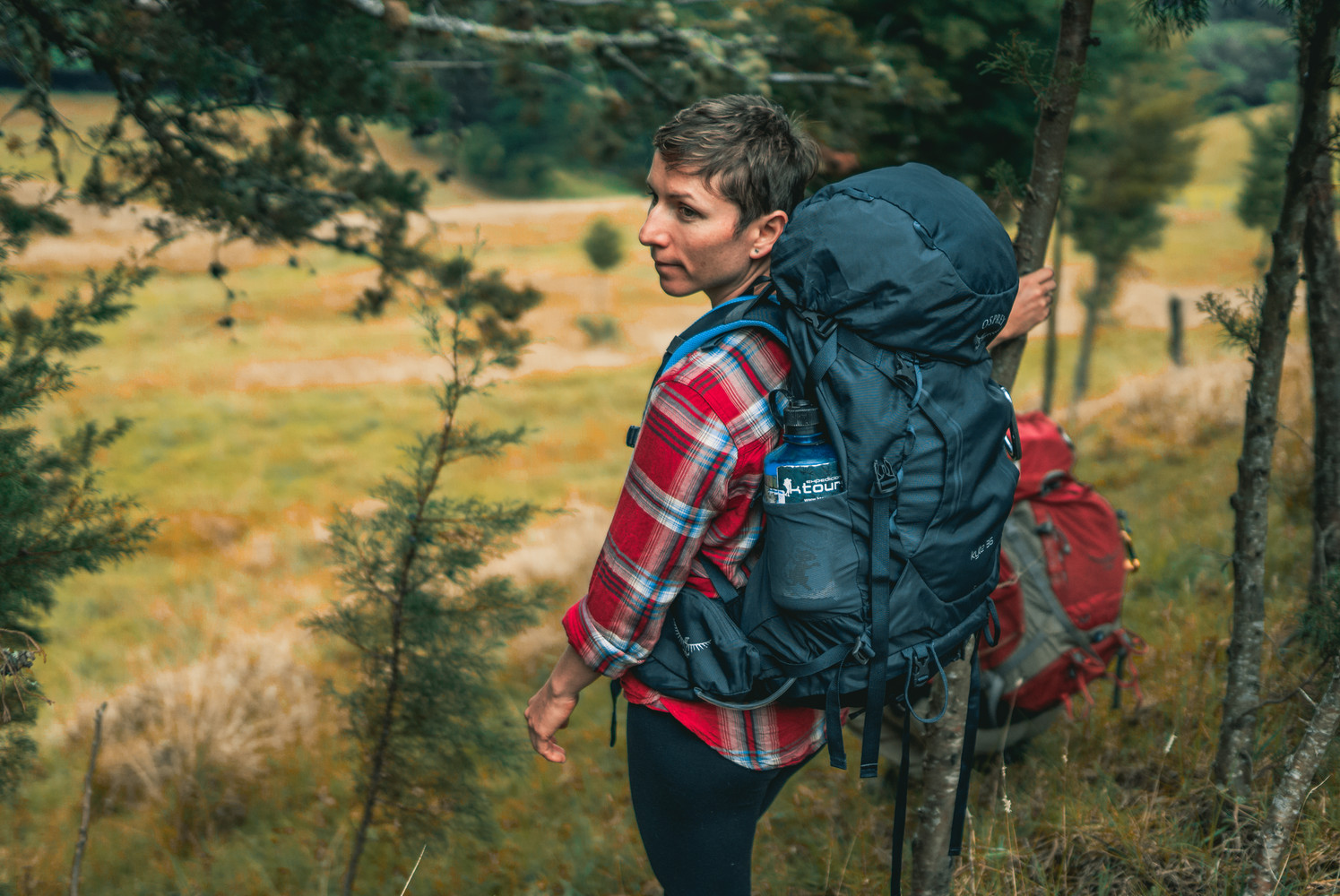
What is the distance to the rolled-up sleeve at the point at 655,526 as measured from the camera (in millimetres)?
1478

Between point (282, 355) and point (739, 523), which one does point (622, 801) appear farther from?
point (282, 355)

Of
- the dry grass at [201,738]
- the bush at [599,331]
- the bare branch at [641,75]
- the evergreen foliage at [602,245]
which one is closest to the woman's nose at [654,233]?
the bare branch at [641,75]

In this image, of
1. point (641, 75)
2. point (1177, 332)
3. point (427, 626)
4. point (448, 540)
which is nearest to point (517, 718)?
point (427, 626)

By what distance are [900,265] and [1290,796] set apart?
1400mm

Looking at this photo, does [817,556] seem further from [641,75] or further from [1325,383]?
[641,75]

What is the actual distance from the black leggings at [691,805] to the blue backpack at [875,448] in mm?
171

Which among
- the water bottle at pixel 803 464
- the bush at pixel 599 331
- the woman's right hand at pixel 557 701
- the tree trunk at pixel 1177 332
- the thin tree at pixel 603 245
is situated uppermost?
the water bottle at pixel 803 464

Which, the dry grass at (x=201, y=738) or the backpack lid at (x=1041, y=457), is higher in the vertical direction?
the backpack lid at (x=1041, y=457)

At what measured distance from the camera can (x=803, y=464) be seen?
1.46 m

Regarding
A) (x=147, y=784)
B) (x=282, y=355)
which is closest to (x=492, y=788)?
(x=147, y=784)

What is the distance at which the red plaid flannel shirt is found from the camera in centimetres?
148

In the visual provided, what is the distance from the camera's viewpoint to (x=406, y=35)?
13.3 ft

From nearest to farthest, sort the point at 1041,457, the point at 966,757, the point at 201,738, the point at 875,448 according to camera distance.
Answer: the point at 875,448 → the point at 966,757 → the point at 1041,457 → the point at 201,738

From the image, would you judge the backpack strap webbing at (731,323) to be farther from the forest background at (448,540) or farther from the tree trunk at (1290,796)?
the tree trunk at (1290,796)
